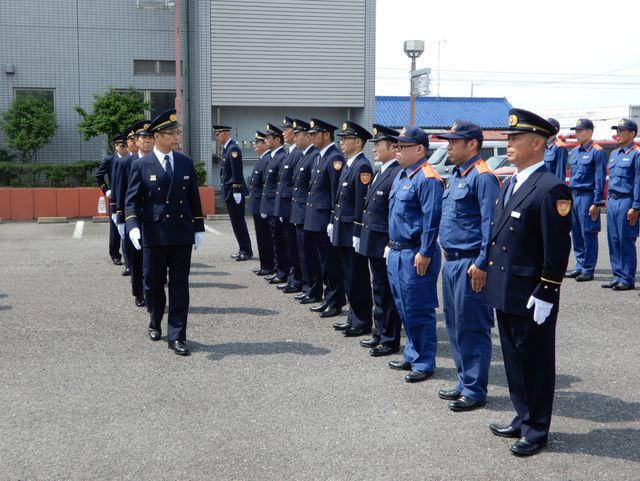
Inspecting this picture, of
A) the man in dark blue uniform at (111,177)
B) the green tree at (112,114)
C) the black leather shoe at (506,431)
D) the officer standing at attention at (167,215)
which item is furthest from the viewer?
the green tree at (112,114)

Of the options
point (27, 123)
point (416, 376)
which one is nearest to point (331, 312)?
point (416, 376)

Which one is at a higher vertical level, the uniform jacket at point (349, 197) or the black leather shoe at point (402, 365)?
the uniform jacket at point (349, 197)

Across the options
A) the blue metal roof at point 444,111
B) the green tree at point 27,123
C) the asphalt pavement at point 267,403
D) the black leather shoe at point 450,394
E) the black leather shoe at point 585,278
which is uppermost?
the blue metal roof at point 444,111

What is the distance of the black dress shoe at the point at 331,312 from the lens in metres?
8.44

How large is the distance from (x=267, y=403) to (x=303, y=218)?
4.05 meters

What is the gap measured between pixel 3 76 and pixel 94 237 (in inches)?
396

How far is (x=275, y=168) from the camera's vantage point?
11.0 metres

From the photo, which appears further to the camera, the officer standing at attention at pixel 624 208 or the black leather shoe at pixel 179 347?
the officer standing at attention at pixel 624 208

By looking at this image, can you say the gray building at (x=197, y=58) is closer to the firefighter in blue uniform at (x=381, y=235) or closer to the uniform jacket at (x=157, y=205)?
the uniform jacket at (x=157, y=205)

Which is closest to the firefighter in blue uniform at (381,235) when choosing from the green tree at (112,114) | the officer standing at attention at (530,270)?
the officer standing at attention at (530,270)

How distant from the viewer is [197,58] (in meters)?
24.0

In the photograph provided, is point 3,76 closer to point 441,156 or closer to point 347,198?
point 441,156

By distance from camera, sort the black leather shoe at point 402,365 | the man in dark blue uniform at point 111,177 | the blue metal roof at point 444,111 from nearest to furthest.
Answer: the black leather shoe at point 402,365 < the man in dark blue uniform at point 111,177 < the blue metal roof at point 444,111

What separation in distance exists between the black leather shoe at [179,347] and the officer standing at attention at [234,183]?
17.7 feet
